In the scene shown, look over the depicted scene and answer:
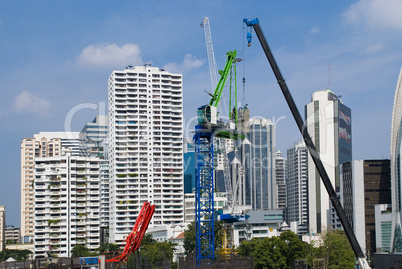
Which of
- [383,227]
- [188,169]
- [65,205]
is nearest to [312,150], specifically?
[383,227]

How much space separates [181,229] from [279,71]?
8862 cm

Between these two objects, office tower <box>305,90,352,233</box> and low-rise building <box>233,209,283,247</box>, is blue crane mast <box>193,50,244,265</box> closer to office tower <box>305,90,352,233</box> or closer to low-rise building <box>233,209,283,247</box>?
low-rise building <box>233,209,283,247</box>

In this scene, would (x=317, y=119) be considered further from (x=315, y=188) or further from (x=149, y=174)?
(x=149, y=174)

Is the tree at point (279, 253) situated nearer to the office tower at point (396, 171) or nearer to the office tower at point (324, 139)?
the office tower at point (396, 171)

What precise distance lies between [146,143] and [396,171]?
58096 millimetres

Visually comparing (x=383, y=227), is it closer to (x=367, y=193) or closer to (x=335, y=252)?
(x=367, y=193)

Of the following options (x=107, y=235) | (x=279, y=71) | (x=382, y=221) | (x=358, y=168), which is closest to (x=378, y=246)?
(x=382, y=221)

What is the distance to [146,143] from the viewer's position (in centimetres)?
13238

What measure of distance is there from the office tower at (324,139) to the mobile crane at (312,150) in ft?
483

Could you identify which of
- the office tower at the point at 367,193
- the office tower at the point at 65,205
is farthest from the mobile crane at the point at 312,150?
the office tower at the point at 367,193

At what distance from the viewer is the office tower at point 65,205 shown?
4680 inches

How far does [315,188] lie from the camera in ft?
607

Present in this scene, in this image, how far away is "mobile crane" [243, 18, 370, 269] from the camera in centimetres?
3475

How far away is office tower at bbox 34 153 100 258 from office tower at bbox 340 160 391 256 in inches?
2417
